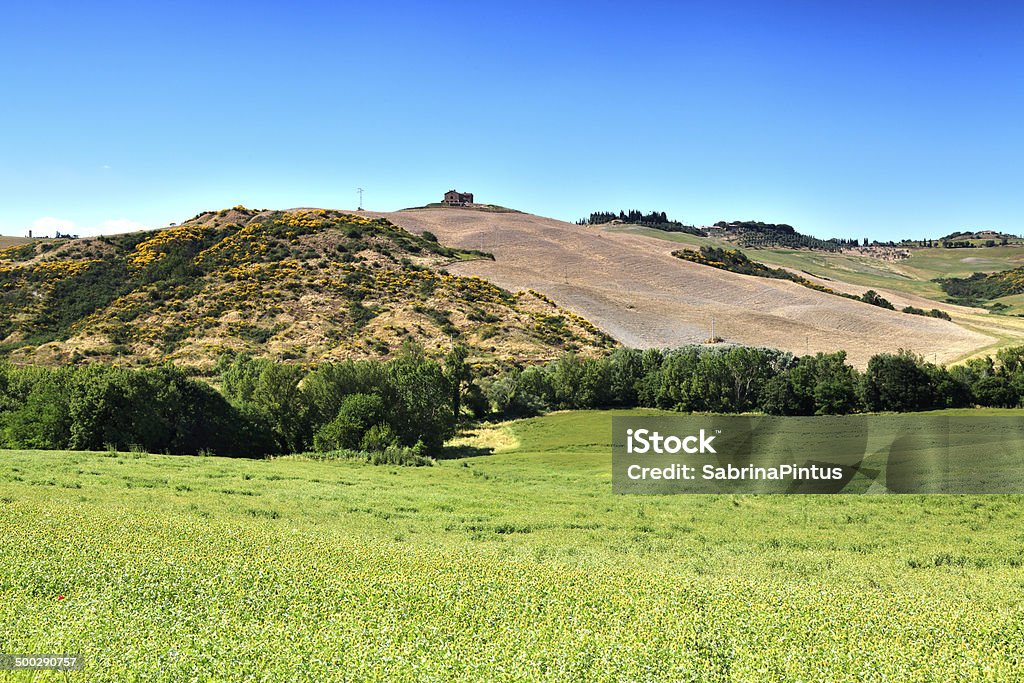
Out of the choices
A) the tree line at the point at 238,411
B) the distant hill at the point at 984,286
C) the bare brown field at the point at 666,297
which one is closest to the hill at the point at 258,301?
the bare brown field at the point at 666,297

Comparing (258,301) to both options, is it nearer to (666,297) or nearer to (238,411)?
(238,411)

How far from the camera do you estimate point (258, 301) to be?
90625 millimetres

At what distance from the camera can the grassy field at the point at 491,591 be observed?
10039 mm

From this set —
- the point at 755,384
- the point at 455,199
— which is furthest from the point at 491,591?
the point at 455,199

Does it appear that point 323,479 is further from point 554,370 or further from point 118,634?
point 554,370

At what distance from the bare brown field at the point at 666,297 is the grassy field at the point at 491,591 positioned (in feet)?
220

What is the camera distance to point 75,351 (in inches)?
3098

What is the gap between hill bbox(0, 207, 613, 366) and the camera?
8106 cm

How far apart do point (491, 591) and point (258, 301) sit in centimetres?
8441

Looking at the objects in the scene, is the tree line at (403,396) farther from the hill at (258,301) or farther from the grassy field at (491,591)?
the grassy field at (491,591)

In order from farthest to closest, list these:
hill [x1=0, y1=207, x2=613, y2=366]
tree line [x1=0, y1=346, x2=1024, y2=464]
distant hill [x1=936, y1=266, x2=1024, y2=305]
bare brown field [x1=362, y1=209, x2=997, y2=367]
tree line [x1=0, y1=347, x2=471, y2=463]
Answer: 1. distant hill [x1=936, y1=266, x2=1024, y2=305]
2. bare brown field [x1=362, y1=209, x2=997, y2=367]
3. hill [x1=0, y1=207, x2=613, y2=366]
4. tree line [x1=0, y1=346, x2=1024, y2=464]
5. tree line [x1=0, y1=347, x2=471, y2=463]

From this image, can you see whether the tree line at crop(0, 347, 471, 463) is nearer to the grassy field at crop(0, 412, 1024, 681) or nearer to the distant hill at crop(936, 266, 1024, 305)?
the grassy field at crop(0, 412, 1024, 681)

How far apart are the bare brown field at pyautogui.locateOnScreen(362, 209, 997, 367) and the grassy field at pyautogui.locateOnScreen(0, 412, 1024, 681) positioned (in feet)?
220

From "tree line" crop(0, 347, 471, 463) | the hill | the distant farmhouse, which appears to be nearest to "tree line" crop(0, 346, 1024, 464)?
"tree line" crop(0, 347, 471, 463)
